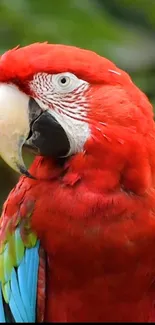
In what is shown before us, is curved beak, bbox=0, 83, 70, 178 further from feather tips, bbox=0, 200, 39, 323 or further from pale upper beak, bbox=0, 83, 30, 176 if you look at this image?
feather tips, bbox=0, 200, 39, 323

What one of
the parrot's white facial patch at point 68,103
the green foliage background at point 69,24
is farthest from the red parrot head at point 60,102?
the green foliage background at point 69,24

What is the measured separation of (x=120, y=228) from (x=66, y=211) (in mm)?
116

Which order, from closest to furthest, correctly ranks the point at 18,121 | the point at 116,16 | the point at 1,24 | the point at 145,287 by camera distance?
1. the point at 18,121
2. the point at 145,287
3. the point at 1,24
4. the point at 116,16

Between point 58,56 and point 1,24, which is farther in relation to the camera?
point 1,24

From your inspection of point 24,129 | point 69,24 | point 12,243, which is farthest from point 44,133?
point 69,24

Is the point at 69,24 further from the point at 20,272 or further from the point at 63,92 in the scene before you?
the point at 20,272

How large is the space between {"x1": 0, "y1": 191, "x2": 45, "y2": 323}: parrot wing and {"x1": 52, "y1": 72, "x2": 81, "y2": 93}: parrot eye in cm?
27

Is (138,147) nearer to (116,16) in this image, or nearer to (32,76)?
(32,76)

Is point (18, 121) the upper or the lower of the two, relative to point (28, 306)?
upper

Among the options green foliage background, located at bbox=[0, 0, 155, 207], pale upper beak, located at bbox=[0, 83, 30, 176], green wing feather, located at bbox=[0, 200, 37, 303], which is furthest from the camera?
green foliage background, located at bbox=[0, 0, 155, 207]

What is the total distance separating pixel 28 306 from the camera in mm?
1883

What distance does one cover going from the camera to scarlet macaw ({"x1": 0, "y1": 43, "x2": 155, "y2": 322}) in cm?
171

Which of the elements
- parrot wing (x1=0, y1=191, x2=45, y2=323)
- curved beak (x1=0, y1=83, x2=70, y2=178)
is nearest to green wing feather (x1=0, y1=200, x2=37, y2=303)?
parrot wing (x1=0, y1=191, x2=45, y2=323)

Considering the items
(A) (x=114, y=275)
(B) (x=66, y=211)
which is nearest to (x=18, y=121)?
(B) (x=66, y=211)
